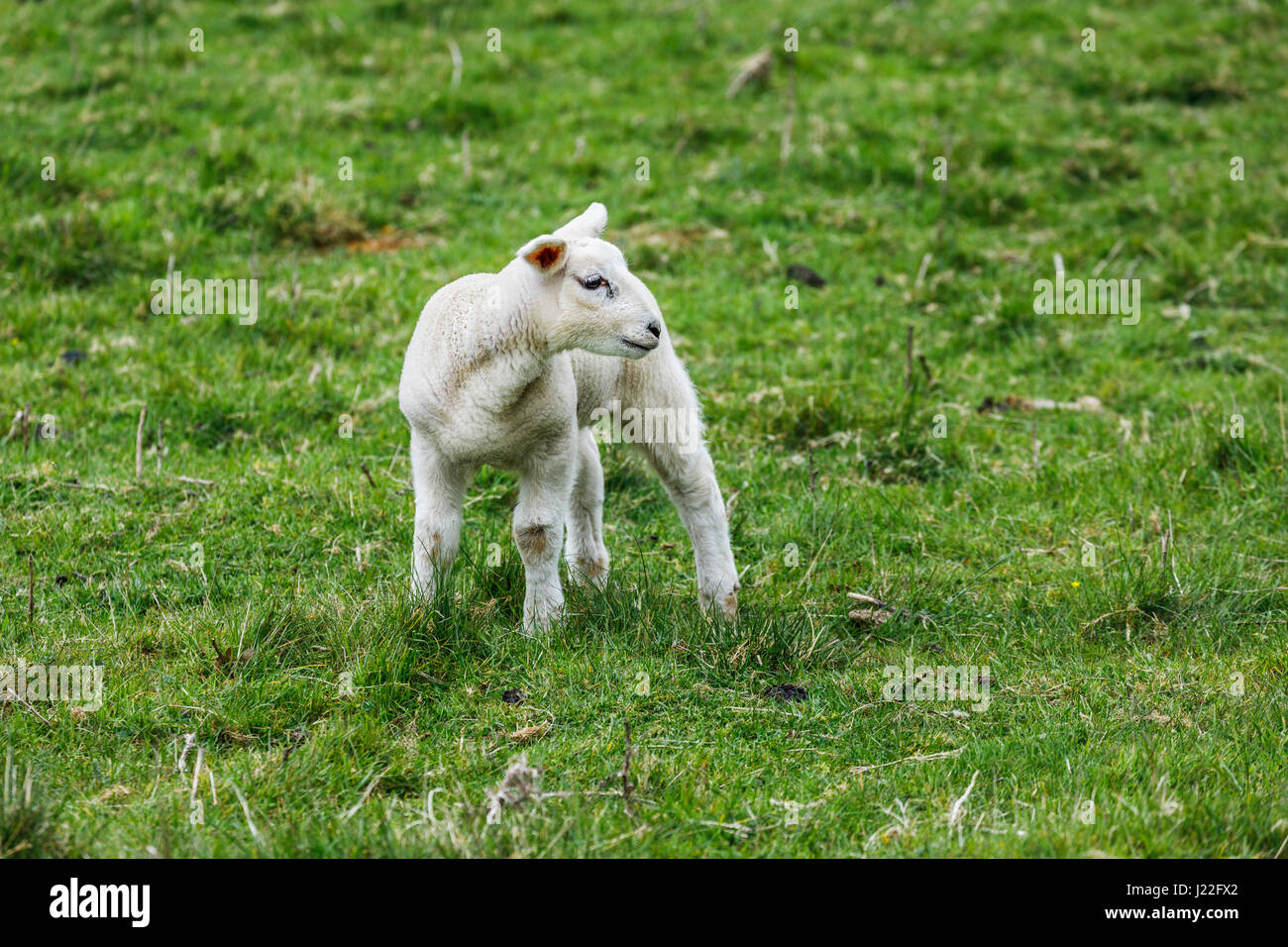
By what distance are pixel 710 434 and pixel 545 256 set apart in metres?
3.01

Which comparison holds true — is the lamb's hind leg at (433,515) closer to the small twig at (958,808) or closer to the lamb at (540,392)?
the lamb at (540,392)

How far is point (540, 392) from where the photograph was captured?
487cm

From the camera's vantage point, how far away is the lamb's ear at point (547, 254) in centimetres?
455

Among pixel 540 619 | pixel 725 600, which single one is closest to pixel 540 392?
pixel 540 619

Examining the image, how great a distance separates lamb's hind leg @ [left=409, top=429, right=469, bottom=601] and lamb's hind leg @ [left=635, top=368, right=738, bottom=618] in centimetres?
93

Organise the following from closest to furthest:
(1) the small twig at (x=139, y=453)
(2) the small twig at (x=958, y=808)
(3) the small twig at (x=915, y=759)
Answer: (2) the small twig at (x=958, y=808), (3) the small twig at (x=915, y=759), (1) the small twig at (x=139, y=453)

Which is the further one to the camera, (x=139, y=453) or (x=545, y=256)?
(x=139, y=453)

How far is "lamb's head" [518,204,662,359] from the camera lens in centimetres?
459

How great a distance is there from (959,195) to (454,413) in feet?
22.7

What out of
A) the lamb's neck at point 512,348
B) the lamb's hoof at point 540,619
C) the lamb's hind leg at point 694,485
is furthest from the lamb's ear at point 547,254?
the lamb's hoof at point 540,619

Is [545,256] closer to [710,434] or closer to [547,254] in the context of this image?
[547,254]

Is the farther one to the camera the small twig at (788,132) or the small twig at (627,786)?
the small twig at (788,132)

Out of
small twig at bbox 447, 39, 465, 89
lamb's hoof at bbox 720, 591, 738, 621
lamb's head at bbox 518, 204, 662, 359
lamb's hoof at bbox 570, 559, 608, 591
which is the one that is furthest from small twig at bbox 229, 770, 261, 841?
small twig at bbox 447, 39, 465, 89

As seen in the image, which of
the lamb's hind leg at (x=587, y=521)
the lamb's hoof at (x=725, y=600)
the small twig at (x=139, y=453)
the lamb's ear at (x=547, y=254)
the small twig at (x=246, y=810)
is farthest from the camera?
the small twig at (x=139, y=453)
